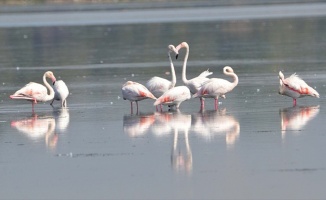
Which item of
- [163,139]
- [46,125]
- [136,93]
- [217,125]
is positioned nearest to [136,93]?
[136,93]

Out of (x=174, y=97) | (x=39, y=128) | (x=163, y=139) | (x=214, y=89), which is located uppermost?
(x=214, y=89)

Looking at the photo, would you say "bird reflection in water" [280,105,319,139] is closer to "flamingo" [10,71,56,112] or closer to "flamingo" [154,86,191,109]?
"flamingo" [154,86,191,109]

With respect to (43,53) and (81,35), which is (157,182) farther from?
(81,35)

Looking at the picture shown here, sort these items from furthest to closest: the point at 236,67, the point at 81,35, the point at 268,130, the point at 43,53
Answer: the point at 81,35 < the point at 43,53 < the point at 236,67 < the point at 268,130

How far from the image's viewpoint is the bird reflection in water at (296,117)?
1486 cm

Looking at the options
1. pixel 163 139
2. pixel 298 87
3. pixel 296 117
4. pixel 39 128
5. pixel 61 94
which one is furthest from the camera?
pixel 61 94

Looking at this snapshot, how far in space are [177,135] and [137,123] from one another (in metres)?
1.58

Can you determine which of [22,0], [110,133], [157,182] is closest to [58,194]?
[157,182]

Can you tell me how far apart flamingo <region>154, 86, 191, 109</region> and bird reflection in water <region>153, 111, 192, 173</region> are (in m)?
0.19

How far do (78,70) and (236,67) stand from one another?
13.4 feet

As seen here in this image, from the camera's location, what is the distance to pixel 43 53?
35688 mm

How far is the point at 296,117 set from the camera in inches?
628

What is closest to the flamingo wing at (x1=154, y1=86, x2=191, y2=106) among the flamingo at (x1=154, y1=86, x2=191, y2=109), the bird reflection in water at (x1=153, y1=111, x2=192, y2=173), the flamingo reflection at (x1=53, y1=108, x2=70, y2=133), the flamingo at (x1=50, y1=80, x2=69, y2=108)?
the flamingo at (x1=154, y1=86, x2=191, y2=109)

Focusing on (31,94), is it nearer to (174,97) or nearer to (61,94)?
(61,94)
